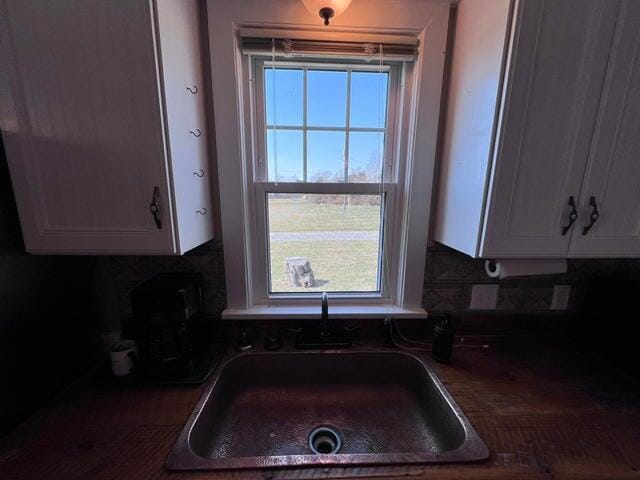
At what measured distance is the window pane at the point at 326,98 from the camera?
1.09 metres

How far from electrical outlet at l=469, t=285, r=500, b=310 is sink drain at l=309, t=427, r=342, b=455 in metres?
0.80

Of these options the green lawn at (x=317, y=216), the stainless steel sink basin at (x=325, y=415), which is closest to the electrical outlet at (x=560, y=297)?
the stainless steel sink basin at (x=325, y=415)

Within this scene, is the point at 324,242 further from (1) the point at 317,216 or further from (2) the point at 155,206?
(2) the point at 155,206

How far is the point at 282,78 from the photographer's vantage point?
3.53ft

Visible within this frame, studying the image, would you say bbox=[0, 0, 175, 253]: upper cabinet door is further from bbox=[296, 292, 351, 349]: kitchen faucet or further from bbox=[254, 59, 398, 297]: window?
bbox=[296, 292, 351, 349]: kitchen faucet

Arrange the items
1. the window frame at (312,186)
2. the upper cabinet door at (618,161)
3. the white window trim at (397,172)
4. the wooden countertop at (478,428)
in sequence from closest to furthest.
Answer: the wooden countertop at (478,428) < the upper cabinet door at (618,161) < the white window trim at (397,172) < the window frame at (312,186)

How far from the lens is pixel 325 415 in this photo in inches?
36.9

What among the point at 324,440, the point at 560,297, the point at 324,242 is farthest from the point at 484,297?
the point at 324,440

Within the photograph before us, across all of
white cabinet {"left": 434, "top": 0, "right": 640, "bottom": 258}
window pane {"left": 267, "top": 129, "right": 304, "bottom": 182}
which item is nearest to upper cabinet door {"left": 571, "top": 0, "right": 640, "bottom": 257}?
white cabinet {"left": 434, "top": 0, "right": 640, "bottom": 258}

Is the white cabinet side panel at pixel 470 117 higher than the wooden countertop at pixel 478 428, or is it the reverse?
the white cabinet side panel at pixel 470 117

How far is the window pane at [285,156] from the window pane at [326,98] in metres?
0.11

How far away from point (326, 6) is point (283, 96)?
1.15ft

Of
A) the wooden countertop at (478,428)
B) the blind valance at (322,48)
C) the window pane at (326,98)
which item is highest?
the blind valance at (322,48)

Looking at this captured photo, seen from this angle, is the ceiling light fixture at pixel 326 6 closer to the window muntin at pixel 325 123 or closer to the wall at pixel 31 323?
the window muntin at pixel 325 123
